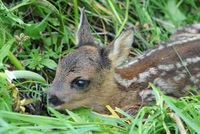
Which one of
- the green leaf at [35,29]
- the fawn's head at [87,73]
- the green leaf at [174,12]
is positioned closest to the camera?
the fawn's head at [87,73]

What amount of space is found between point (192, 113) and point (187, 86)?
4.20ft

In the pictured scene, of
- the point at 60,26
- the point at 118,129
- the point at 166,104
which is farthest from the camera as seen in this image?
the point at 60,26

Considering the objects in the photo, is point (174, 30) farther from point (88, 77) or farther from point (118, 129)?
point (118, 129)

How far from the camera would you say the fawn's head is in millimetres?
5238

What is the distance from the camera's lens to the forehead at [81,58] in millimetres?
5297

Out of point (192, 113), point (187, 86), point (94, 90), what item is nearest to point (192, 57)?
point (187, 86)

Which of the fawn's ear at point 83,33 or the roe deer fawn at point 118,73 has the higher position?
the fawn's ear at point 83,33

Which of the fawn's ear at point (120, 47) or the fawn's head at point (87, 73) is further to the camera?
the fawn's ear at point (120, 47)

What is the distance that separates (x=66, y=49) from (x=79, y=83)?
954mm

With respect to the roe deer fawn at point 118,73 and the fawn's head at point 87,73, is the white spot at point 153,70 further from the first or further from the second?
the fawn's head at point 87,73

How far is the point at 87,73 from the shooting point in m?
5.38

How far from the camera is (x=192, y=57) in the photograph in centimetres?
580

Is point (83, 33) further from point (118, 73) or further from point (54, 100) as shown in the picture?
point (54, 100)

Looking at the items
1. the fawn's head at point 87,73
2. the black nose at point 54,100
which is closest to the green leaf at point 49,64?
the fawn's head at point 87,73
